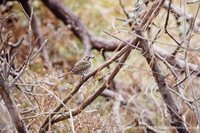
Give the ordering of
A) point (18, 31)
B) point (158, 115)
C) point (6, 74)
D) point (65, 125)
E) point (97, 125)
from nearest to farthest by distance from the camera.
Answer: point (6, 74)
point (97, 125)
point (65, 125)
point (158, 115)
point (18, 31)

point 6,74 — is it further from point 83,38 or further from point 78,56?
point 78,56

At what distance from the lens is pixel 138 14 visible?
181 centimetres

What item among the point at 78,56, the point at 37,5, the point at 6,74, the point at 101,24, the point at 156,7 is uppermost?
the point at 37,5

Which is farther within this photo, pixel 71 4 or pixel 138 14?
pixel 71 4

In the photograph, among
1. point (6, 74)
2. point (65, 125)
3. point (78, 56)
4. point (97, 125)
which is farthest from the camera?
point (78, 56)

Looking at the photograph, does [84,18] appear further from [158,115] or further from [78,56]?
[158,115]

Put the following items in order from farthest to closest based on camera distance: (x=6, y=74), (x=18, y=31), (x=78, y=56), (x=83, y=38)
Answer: (x=18, y=31) → (x=78, y=56) → (x=83, y=38) → (x=6, y=74)

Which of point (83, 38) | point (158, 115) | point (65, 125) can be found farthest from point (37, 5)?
point (65, 125)

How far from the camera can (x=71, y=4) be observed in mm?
4672

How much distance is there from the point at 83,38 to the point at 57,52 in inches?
21.2

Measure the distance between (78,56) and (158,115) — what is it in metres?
1.17

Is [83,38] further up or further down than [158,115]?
further up

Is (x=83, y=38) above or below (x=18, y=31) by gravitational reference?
below

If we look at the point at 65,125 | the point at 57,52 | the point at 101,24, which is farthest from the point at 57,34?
the point at 65,125
